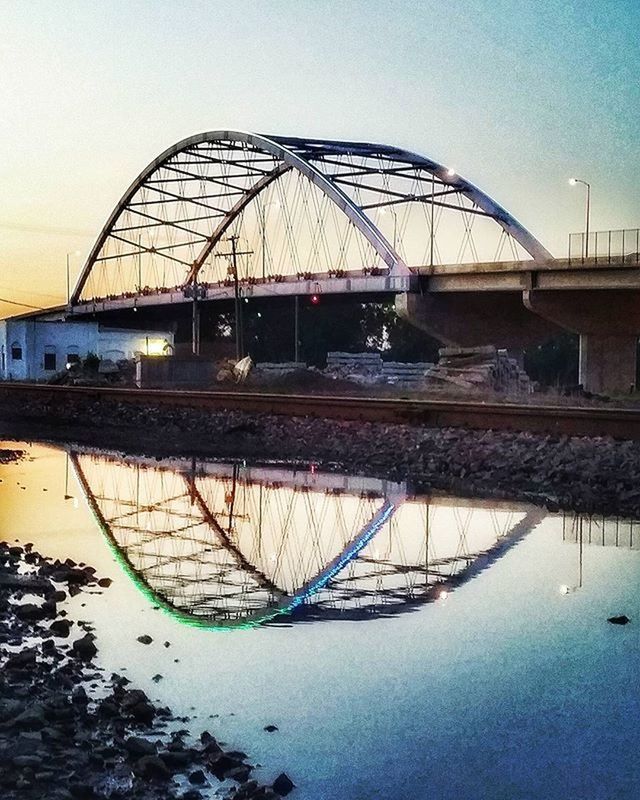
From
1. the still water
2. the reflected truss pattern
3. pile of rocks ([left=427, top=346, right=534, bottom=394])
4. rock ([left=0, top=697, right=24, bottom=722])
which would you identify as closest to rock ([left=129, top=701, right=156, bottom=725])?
the still water

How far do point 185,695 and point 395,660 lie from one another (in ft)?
5.71

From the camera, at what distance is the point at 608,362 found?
134 feet

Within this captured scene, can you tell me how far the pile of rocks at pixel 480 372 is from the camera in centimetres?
3612

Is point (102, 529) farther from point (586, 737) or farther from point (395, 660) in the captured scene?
point (586, 737)

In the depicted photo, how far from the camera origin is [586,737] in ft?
19.7

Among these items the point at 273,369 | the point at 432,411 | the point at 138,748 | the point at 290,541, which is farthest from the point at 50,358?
the point at 138,748

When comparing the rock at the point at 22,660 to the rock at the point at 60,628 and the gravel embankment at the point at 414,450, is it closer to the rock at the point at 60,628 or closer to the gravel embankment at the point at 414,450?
the rock at the point at 60,628

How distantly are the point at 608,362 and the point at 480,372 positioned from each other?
768cm

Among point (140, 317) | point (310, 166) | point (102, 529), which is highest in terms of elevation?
point (310, 166)

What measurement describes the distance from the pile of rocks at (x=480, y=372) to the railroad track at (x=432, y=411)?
9.80 meters

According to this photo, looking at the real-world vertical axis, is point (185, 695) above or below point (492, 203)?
below

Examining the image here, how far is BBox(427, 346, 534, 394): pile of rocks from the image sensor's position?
36125 mm

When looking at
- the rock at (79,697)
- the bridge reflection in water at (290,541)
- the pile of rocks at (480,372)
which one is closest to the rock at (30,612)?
the bridge reflection in water at (290,541)

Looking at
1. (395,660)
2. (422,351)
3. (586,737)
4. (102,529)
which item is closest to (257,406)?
(102,529)
